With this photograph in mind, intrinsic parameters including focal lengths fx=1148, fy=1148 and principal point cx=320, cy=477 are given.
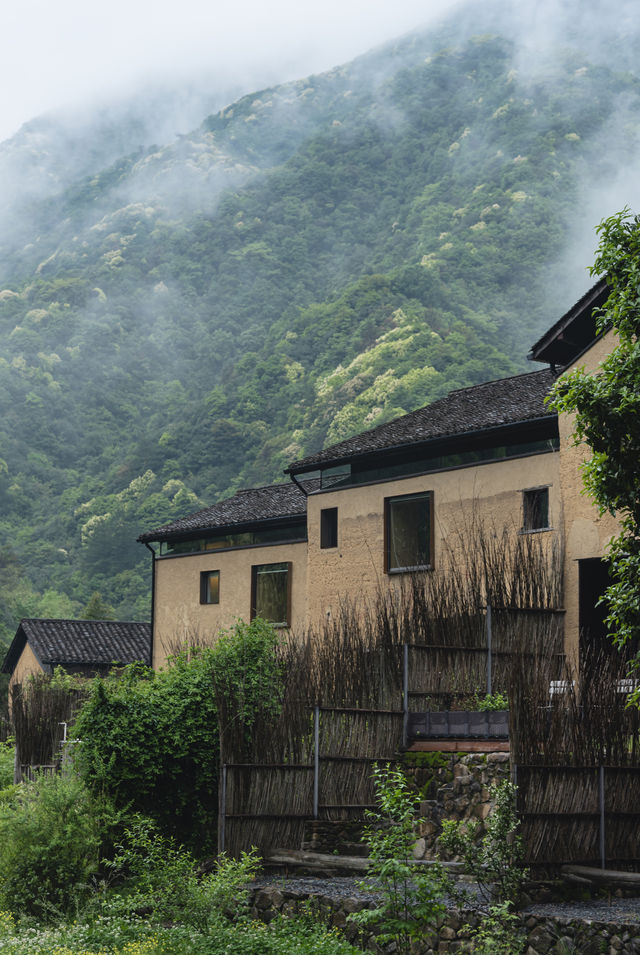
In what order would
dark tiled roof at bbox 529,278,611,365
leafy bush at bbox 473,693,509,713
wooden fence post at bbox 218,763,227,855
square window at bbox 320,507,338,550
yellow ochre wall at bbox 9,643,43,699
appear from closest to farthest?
1. wooden fence post at bbox 218,763,227,855
2. leafy bush at bbox 473,693,509,713
3. dark tiled roof at bbox 529,278,611,365
4. square window at bbox 320,507,338,550
5. yellow ochre wall at bbox 9,643,43,699

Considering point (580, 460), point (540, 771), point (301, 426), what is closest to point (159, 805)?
point (540, 771)

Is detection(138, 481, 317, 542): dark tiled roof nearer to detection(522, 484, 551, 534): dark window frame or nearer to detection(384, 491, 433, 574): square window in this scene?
detection(384, 491, 433, 574): square window

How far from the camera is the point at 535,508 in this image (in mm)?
23375

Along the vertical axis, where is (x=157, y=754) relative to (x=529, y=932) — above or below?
above

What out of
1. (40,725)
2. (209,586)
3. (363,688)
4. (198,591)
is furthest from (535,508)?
(198,591)

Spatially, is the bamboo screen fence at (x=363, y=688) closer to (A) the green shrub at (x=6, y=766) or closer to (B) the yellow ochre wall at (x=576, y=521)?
(B) the yellow ochre wall at (x=576, y=521)

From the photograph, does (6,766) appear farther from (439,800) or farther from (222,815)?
(439,800)

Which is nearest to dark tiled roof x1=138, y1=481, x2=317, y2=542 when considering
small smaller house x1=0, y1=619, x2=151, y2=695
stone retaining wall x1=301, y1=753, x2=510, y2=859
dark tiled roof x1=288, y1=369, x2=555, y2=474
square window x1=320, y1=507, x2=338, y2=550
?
square window x1=320, y1=507, x2=338, y2=550

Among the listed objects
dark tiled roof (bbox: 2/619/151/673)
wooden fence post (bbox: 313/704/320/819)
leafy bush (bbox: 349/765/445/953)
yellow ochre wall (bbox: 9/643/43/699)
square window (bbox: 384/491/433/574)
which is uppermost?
square window (bbox: 384/491/433/574)

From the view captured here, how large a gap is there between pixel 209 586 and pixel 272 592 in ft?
10.7

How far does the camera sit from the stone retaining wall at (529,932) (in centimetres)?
1162

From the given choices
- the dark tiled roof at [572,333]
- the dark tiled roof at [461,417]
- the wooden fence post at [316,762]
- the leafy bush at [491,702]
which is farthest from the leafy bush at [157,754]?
the dark tiled roof at [572,333]

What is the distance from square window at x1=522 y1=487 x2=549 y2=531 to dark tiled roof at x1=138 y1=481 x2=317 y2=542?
876cm

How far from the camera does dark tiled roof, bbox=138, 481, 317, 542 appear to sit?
106 ft
